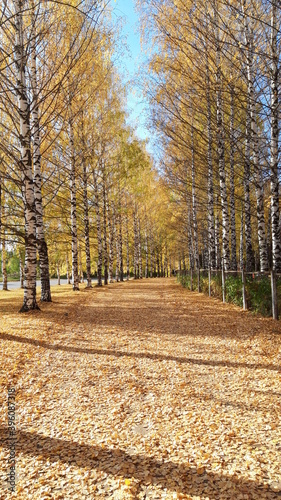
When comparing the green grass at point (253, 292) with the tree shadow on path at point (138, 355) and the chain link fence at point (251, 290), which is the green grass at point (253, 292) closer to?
the chain link fence at point (251, 290)

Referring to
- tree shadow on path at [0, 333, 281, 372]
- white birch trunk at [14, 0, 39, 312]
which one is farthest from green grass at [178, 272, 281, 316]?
white birch trunk at [14, 0, 39, 312]

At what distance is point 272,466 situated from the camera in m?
2.42

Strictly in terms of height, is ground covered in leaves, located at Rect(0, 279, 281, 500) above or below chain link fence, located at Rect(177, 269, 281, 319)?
below

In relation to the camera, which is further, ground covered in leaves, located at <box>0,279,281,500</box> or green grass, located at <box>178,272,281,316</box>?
green grass, located at <box>178,272,281,316</box>

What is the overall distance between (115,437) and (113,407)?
0.62m

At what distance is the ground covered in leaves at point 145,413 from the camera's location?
2332 mm

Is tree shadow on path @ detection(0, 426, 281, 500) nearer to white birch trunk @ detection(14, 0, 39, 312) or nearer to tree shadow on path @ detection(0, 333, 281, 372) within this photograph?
tree shadow on path @ detection(0, 333, 281, 372)

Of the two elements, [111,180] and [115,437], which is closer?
[115,437]

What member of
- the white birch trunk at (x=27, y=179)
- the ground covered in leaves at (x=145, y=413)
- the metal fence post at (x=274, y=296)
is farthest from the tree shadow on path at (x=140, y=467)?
the white birch trunk at (x=27, y=179)

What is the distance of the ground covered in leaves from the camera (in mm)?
2332

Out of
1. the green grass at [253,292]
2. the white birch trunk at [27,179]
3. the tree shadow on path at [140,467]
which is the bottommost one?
the tree shadow on path at [140,467]

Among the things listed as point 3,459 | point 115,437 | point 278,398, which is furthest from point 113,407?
point 278,398

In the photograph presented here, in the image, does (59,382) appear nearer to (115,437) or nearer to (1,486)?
(115,437)

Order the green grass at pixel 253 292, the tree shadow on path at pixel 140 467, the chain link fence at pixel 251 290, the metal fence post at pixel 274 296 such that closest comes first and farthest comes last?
the tree shadow on path at pixel 140 467 → the metal fence post at pixel 274 296 → the chain link fence at pixel 251 290 → the green grass at pixel 253 292
